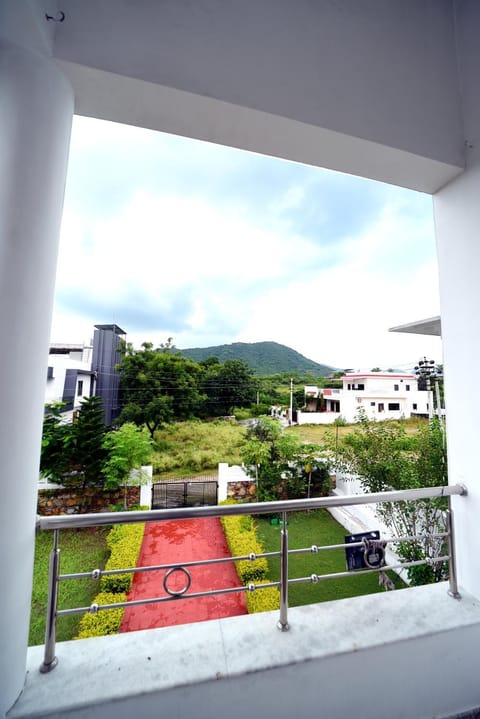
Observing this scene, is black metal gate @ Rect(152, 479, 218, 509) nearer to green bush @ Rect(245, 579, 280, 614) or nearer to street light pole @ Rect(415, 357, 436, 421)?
green bush @ Rect(245, 579, 280, 614)

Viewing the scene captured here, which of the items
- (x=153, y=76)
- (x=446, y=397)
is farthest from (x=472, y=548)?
(x=153, y=76)

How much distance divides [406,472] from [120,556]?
2888 mm

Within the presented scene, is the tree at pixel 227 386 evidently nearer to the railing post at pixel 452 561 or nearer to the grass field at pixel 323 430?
the grass field at pixel 323 430

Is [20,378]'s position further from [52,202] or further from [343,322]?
[343,322]

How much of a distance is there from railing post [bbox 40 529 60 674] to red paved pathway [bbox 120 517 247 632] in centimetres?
183

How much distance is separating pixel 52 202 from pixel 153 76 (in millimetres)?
499

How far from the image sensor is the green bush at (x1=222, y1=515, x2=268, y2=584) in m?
2.63

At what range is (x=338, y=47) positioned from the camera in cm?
101

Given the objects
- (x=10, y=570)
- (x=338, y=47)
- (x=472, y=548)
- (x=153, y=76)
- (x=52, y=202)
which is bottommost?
(x=472, y=548)

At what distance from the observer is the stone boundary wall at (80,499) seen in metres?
2.64

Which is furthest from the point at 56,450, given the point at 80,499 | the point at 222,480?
the point at 222,480

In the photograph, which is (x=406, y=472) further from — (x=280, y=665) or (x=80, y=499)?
(x=80, y=499)

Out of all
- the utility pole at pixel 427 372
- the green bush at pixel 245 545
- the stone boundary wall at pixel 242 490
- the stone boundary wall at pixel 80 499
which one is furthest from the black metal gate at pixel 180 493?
the utility pole at pixel 427 372

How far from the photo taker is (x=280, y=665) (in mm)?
724
